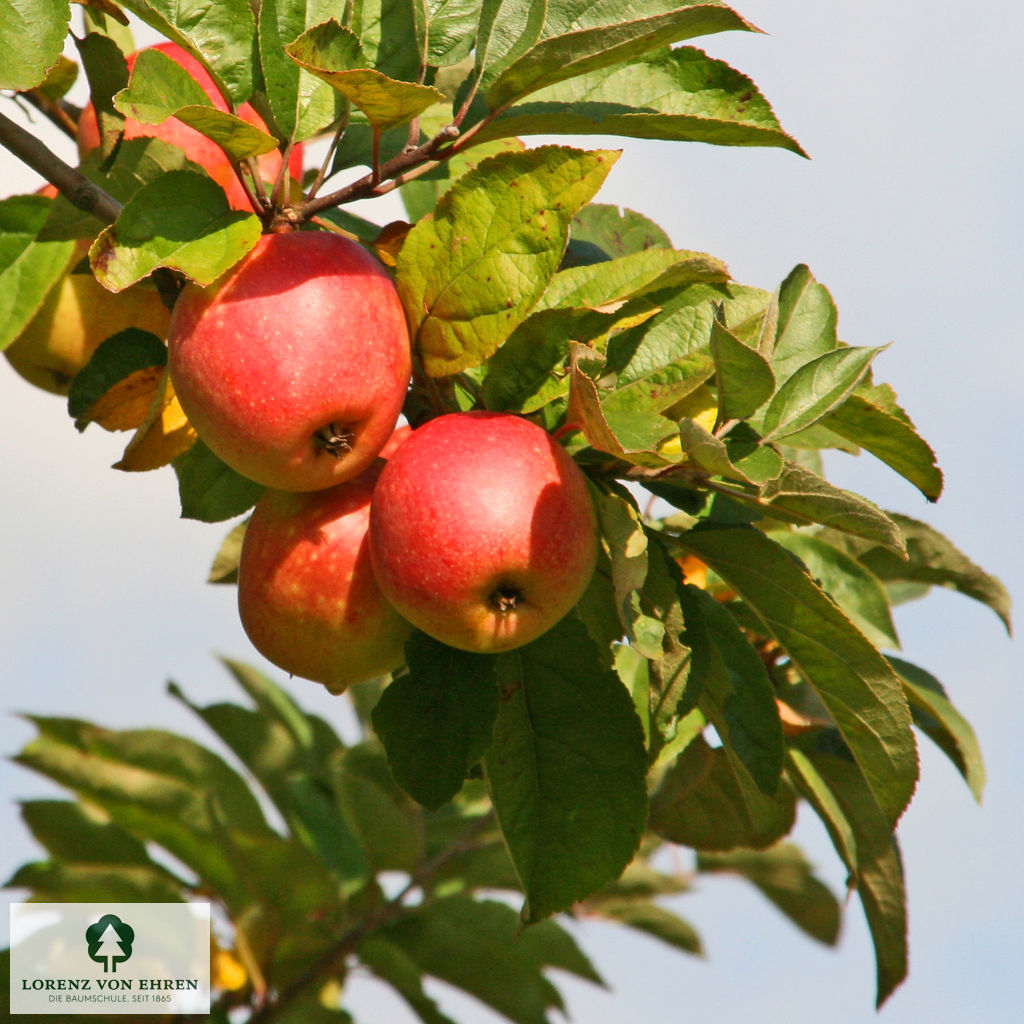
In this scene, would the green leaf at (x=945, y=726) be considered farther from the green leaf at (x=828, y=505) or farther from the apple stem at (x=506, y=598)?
the apple stem at (x=506, y=598)

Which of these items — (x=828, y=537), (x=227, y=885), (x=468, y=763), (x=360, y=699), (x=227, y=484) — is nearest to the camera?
(x=468, y=763)

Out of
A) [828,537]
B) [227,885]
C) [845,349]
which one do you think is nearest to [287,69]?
[845,349]

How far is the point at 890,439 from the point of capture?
1.40 m

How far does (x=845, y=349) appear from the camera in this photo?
1.28 metres

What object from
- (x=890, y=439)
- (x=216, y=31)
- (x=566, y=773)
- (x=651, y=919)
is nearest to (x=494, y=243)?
(x=216, y=31)

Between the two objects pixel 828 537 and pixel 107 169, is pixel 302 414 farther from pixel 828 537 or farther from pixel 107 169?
pixel 828 537

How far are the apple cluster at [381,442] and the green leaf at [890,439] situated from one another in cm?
32

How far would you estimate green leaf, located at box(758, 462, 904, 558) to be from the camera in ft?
3.89

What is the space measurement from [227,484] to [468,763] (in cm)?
49

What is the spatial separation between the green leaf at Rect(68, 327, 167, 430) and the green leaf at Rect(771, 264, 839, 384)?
747mm

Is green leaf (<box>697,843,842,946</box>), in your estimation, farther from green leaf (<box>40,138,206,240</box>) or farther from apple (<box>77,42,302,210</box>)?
green leaf (<box>40,138,206,240</box>)

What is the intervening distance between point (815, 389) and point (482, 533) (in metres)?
0.38

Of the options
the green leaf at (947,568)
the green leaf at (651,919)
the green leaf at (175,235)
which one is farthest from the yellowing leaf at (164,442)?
the green leaf at (651,919)

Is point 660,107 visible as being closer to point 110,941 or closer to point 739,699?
point 739,699
